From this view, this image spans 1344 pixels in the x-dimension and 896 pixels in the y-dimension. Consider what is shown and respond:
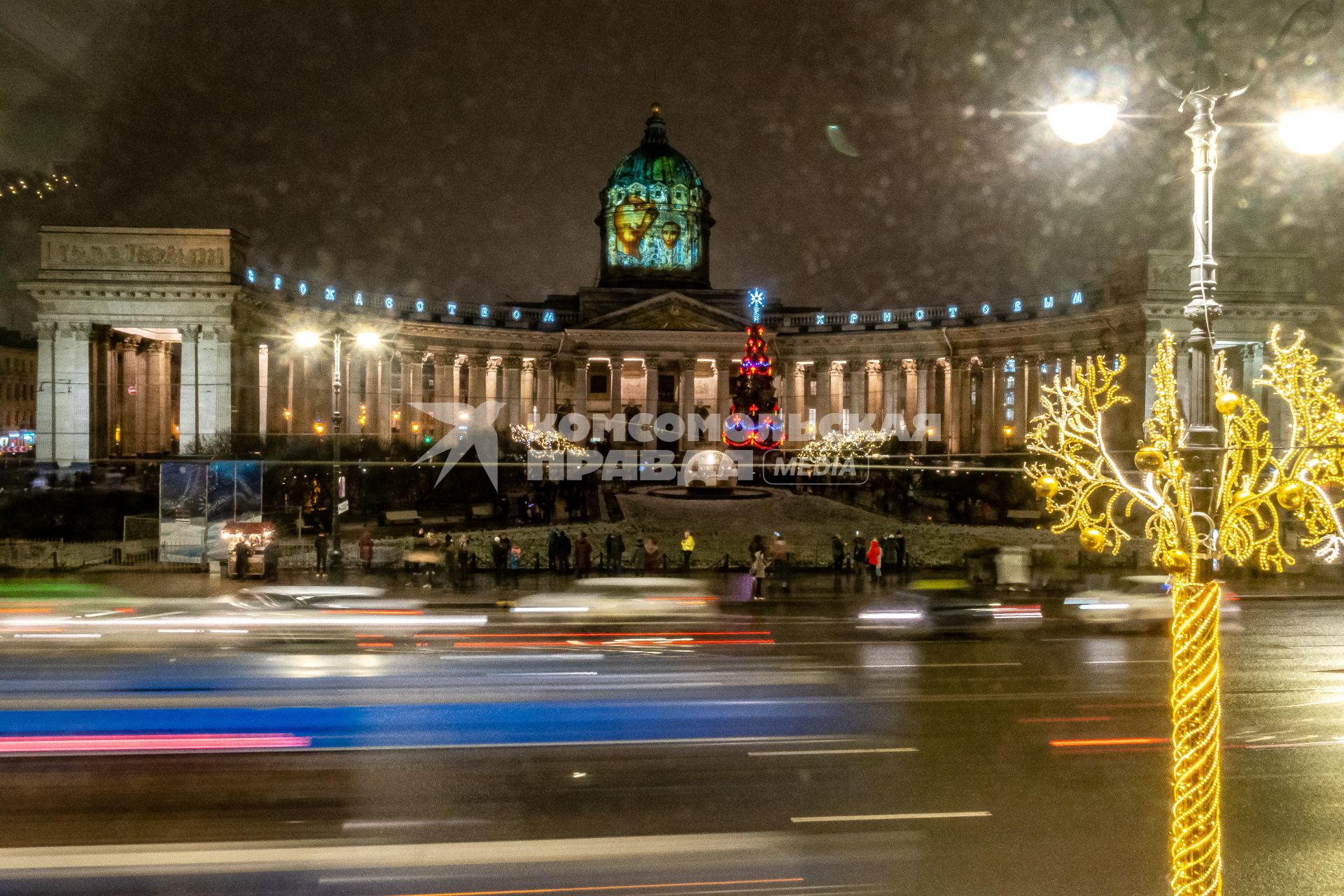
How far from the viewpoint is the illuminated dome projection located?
350 ft

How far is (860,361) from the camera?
9162 centimetres

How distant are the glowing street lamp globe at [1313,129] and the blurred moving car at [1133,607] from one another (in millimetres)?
19331

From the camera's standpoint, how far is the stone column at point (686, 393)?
300 ft

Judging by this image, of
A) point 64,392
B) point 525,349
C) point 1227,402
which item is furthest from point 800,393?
point 1227,402

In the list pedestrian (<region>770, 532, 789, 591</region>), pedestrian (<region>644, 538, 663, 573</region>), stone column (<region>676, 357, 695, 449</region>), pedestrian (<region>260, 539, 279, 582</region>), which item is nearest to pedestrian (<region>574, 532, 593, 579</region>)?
pedestrian (<region>644, 538, 663, 573</region>)

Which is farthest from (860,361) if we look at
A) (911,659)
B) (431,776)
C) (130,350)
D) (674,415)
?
(431,776)

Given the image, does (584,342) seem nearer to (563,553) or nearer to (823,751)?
(563,553)

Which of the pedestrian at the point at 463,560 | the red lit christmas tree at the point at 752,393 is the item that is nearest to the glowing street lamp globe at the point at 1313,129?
the pedestrian at the point at 463,560

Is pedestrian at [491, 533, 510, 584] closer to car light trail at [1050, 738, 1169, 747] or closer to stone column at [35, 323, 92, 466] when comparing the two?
car light trail at [1050, 738, 1169, 747]

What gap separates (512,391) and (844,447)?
33022mm

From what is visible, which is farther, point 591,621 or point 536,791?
point 591,621

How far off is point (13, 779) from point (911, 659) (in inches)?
A: 602

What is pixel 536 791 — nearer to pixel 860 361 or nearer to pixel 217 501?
pixel 217 501

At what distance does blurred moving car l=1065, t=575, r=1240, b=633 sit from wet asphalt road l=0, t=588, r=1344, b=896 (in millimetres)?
5147
